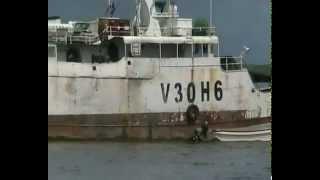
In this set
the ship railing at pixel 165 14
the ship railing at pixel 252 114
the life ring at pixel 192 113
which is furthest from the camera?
the ship railing at pixel 252 114

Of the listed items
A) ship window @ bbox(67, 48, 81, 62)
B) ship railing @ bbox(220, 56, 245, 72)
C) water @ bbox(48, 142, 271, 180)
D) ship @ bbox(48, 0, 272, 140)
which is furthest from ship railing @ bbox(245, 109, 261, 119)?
ship window @ bbox(67, 48, 81, 62)

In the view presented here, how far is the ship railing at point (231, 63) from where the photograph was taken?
2359 cm

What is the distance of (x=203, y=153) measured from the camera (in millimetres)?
19688

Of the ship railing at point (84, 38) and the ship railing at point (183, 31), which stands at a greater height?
the ship railing at point (183, 31)

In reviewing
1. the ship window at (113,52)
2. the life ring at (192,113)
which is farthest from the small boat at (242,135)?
the ship window at (113,52)

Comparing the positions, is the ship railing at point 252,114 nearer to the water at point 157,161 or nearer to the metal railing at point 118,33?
the water at point 157,161

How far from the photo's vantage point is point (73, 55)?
23922 millimetres

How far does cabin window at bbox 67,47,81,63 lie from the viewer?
23703 mm

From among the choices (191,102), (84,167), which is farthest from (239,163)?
(191,102)

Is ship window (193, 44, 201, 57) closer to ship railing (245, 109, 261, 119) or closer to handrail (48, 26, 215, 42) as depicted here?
handrail (48, 26, 215, 42)

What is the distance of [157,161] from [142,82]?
5371 millimetres

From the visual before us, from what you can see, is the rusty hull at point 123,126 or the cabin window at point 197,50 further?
the cabin window at point 197,50
